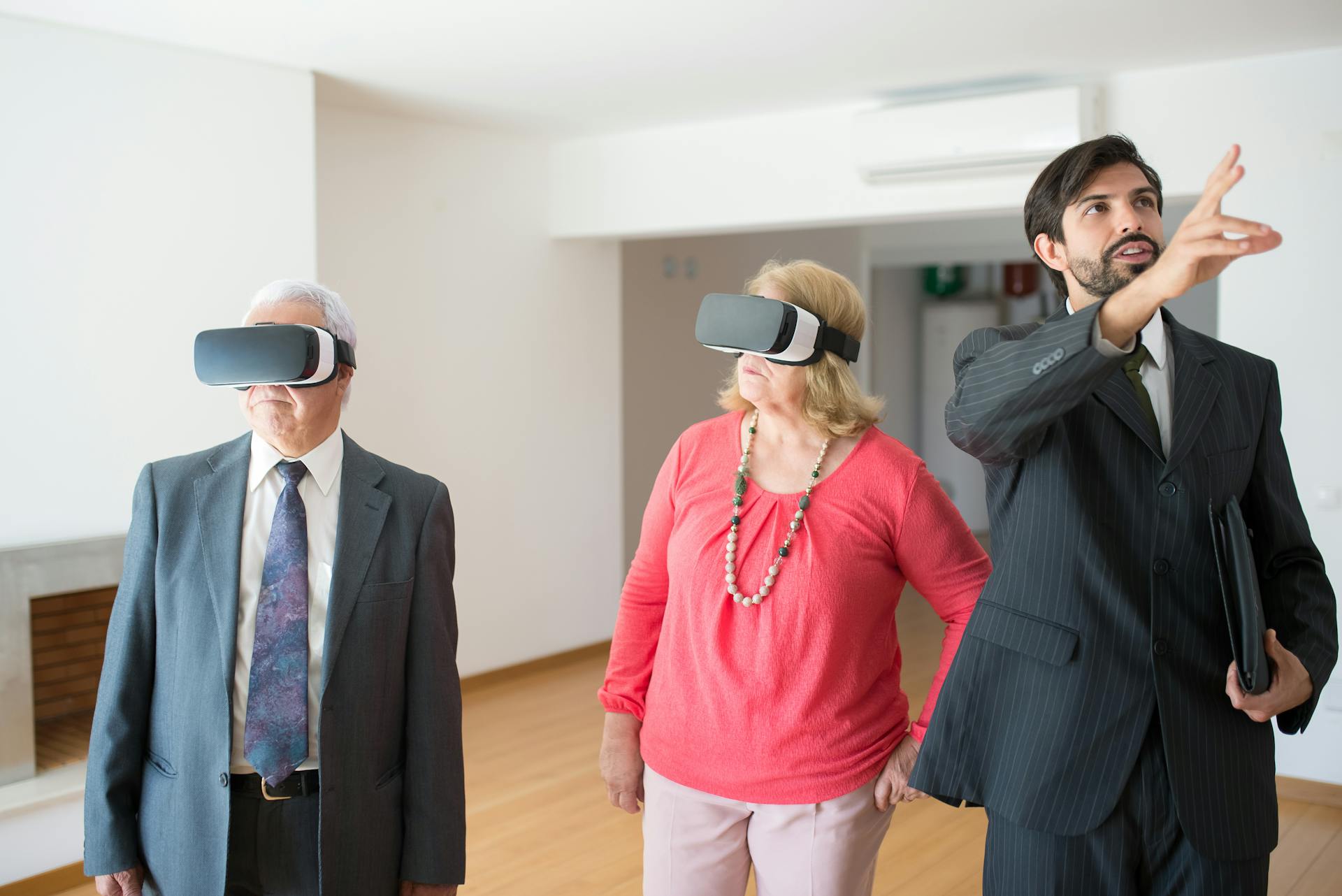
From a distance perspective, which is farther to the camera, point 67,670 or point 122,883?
point 67,670

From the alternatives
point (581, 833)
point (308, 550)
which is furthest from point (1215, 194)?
point (581, 833)

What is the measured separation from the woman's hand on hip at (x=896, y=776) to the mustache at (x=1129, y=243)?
2.78 feet

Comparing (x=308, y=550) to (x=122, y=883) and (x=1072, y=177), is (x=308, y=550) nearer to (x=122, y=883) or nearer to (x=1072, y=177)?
(x=122, y=883)

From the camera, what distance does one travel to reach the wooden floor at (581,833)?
3535mm

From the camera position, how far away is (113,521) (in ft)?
12.4

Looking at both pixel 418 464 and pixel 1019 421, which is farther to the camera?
pixel 418 464

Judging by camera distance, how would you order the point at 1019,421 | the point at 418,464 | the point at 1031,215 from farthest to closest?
the point at 418,464
the point at 1031,215
the point at 1019,421

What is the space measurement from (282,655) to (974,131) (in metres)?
3.79

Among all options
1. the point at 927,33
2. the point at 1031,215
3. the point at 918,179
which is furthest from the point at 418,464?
the point at 1031,215

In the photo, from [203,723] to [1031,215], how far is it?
4.50 ft

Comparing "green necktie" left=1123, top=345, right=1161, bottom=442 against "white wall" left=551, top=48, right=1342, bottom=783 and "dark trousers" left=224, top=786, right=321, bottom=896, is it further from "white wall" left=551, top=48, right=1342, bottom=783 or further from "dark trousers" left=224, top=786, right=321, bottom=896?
"white wall" left=551, top=48, right=1342, bottom=783

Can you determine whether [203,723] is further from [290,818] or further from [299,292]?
[299,292]

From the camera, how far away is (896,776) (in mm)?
1833

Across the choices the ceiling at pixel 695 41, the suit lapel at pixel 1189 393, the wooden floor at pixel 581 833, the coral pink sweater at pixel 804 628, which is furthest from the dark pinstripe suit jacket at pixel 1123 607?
the ceiling at pixel 695 41
